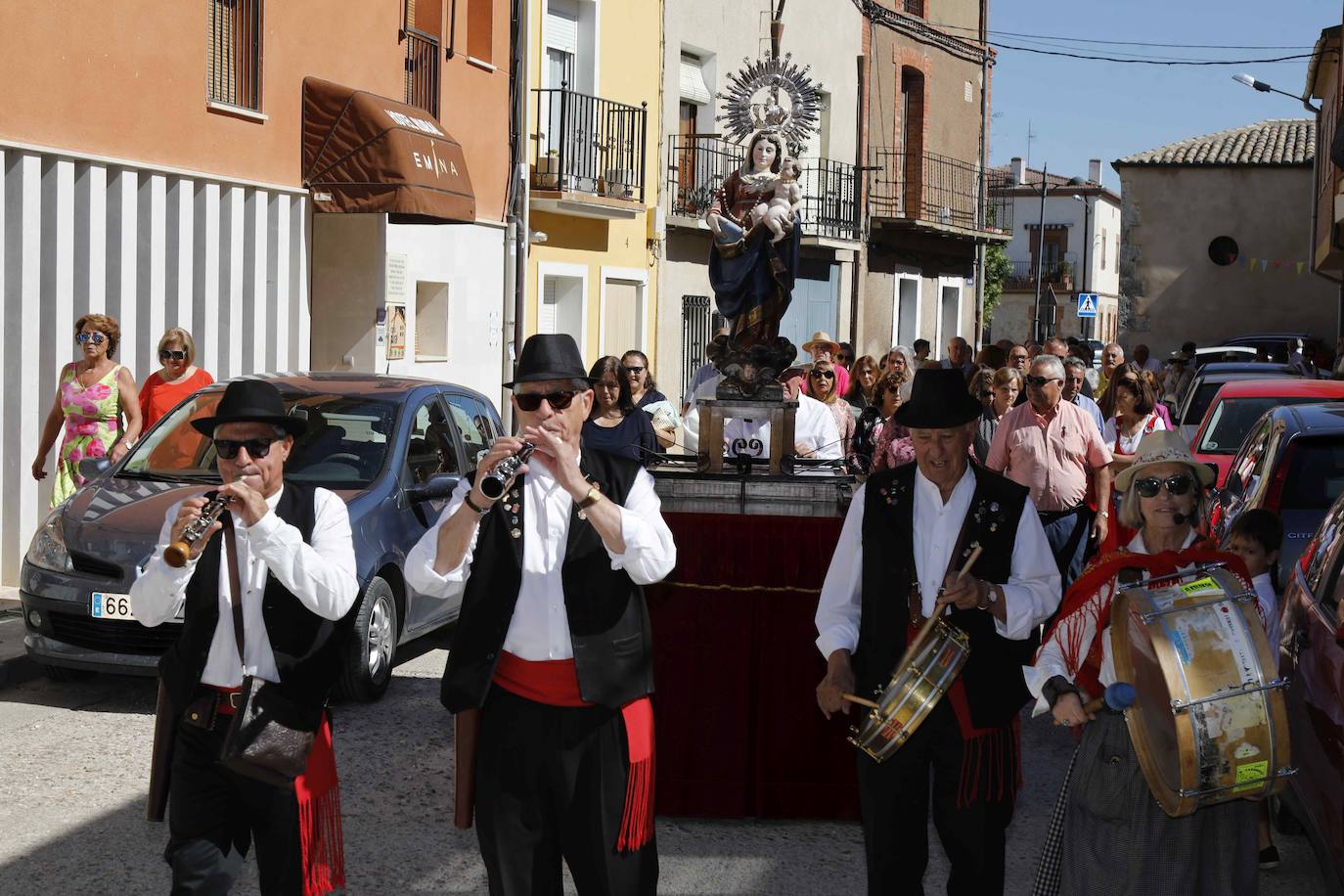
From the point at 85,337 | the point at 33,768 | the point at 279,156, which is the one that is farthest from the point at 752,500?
the point at 279,156

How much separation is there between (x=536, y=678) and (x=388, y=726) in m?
4.12

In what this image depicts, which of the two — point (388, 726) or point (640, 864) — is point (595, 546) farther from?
point (388, 726)

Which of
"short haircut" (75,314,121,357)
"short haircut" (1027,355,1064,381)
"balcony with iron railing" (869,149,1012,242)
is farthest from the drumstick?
"balcony with iron railing" (869,149,1012,242)

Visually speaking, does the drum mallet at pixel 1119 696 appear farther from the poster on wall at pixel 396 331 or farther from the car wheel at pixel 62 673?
the poster on wall at pixel 396 331

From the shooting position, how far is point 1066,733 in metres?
8.45

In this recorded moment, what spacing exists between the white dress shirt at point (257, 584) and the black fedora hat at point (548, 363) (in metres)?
0.68

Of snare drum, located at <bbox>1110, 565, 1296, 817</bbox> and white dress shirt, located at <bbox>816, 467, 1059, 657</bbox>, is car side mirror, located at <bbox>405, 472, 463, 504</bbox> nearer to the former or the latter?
white dress shirt, located at <bbox>816, 467, 1059, 657</bbox>

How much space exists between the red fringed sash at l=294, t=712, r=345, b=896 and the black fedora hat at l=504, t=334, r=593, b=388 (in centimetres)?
113

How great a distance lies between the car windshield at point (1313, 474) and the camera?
8.46m

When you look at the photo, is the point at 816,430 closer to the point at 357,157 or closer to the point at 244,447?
the point at 244,447

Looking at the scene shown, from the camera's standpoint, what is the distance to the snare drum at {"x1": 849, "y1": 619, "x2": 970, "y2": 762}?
4.51 meters

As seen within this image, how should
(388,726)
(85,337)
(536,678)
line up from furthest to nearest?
(85,337), (388,726), (536,678)

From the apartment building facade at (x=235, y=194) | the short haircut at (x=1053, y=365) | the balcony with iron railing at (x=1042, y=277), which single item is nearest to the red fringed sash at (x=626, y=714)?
the short haircut at (x=1053, y=365)

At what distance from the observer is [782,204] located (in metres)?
7.45
